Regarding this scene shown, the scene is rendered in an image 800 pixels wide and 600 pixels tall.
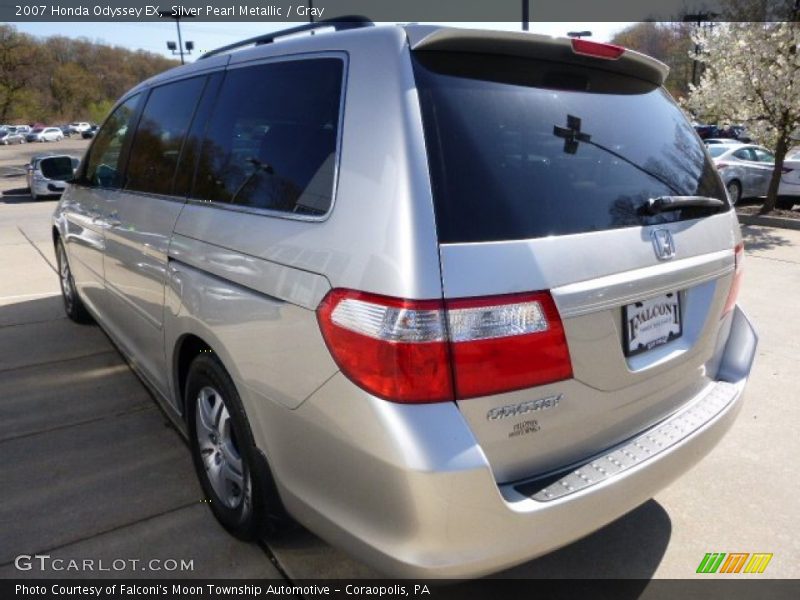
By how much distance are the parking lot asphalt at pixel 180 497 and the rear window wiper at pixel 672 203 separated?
1346 mm

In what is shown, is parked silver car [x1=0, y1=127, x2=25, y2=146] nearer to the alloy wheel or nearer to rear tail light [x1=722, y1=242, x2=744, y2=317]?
the alloy wheel

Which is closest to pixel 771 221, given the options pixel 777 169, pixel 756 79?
pixel 777 169

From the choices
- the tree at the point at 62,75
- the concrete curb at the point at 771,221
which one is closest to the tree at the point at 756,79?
the concrete curb at the point at 771,221

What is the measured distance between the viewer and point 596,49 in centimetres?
214

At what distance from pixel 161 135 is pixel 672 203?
2450 mm

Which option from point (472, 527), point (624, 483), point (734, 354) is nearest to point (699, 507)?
point (734, 354)

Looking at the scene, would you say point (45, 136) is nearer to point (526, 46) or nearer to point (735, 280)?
point (526, 46)

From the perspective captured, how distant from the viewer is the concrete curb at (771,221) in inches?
391

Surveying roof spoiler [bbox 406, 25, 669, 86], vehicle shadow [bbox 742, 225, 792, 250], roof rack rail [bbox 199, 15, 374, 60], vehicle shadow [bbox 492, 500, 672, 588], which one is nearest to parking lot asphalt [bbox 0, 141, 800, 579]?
vehicle shadow [bbox 492, 500, 672, 588]

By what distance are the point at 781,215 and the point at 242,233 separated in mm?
11422

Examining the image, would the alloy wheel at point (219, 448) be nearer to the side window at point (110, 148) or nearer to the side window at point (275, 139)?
the side window at point (275, 139)

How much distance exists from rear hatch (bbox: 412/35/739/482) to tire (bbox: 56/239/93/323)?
14.6 ft

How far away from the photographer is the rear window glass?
5.71 feet

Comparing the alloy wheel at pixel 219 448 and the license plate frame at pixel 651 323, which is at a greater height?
the license plate frame at pixel 651 323
